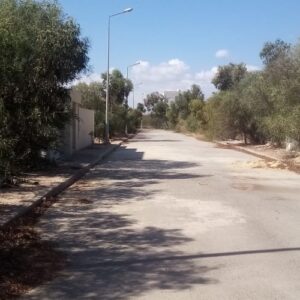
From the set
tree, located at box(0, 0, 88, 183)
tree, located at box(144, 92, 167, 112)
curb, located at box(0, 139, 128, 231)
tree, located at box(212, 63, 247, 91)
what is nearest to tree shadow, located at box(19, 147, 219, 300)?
curb, located at box(0, 139, 128, 231)

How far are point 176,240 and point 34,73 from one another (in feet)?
24.5

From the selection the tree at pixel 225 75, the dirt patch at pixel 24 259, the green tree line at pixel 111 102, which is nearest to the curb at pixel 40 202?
the dirt patch at pixel 24 259

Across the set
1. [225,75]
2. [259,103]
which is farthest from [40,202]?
[225,75]

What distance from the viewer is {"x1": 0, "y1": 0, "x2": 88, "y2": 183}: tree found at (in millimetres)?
10797

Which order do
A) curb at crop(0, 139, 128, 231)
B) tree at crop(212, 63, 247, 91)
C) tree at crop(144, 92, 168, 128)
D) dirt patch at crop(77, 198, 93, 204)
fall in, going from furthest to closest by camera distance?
tree at crop(144, 92, 168, 128)
tree at crop(212, 63, 247, 91)
dirt patch at crop(77, 198, 93, 204)
curb at crop(0, 139, 128, 231)

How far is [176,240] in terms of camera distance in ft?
28.6

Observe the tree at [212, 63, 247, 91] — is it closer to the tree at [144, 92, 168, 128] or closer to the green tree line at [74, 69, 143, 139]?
the green tree line at [74, 69, 143, 139]

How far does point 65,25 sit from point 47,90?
3224 millimetres

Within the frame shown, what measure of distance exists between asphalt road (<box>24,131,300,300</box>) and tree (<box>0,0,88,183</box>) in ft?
5.29

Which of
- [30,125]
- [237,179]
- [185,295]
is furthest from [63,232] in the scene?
[237,179]

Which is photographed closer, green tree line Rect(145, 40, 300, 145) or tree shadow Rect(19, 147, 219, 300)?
tree shadow Rect(19, 147, 219, 300)

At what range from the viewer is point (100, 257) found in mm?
7562

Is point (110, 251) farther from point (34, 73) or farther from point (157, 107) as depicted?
point (157, 107)

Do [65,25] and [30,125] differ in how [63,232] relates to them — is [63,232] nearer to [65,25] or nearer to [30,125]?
[30,125]
